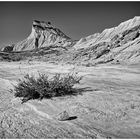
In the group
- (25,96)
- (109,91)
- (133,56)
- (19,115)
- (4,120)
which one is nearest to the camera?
(4,120)

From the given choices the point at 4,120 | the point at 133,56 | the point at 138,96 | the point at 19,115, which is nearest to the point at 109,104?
the point at 138,96

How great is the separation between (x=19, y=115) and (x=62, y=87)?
64.6 inches

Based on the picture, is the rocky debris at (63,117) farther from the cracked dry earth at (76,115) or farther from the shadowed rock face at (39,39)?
the shadowed rock face at (39,39)

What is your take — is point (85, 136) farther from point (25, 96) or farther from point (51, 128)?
point (25, 96)

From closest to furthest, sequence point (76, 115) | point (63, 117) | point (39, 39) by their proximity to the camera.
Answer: point (63, 117) < point (76, 115) < point (39, 39)

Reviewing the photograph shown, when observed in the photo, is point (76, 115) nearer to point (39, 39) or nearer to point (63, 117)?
point (63, 117)

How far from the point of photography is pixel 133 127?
3064 mm

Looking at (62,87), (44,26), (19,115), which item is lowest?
(19,115)

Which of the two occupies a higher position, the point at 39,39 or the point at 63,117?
the point at 39,39

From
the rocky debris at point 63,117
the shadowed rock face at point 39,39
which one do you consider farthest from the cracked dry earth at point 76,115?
the shadowed rock face at point 39,39

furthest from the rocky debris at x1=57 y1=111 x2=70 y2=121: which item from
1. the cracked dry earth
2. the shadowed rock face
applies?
the shadowed rock face

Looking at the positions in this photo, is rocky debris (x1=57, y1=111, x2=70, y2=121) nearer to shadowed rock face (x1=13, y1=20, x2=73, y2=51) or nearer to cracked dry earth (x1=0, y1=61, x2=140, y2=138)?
cracked dry earth (x1=0, y1=61, x2=140, y2=138)

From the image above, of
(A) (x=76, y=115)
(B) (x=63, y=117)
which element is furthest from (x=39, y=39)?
(B) (x=63, y=117)

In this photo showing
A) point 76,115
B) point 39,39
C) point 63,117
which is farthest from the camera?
point 39,39
